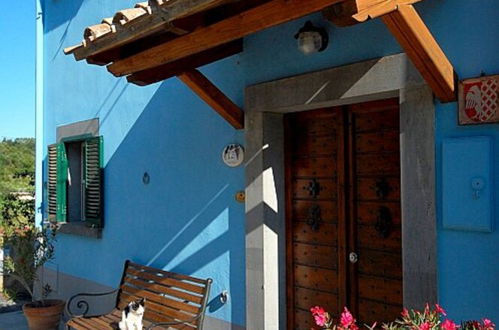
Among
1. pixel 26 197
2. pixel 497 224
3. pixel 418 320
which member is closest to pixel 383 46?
pixel 497 224

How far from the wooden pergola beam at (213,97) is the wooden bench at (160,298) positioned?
1563 mm

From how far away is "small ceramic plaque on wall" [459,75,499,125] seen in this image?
9.94ft

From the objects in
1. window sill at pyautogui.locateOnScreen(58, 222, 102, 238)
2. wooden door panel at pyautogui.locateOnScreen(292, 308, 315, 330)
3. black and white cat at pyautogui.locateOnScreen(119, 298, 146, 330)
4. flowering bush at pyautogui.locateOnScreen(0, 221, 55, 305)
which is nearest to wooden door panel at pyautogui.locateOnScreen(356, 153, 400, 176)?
wooden door panel at pyautogui.locateOnScreen(292, 308, 315, 330)

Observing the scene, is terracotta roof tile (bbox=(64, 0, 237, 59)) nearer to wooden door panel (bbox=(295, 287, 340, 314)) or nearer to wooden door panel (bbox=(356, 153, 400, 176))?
wooden door panel (bbox=(356, 153, 400, 176))

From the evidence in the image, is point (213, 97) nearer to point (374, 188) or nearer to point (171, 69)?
point (171, 69)

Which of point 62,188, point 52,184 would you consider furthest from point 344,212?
point 52,184

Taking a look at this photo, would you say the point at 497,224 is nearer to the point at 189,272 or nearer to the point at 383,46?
the point at 383,46

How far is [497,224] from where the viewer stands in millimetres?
3064

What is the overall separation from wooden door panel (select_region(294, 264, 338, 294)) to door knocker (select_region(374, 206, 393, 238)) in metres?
0.59

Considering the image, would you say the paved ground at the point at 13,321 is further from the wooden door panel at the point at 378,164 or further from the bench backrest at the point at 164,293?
the wooden door panel at the point at 378,164

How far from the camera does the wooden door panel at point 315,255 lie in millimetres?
4277

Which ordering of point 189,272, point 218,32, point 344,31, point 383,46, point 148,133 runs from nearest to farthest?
point 218,32 < point 383,46 < point 344,31 < point 189,272 < point 148,133

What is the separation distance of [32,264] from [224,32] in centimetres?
520

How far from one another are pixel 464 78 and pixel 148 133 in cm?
374
